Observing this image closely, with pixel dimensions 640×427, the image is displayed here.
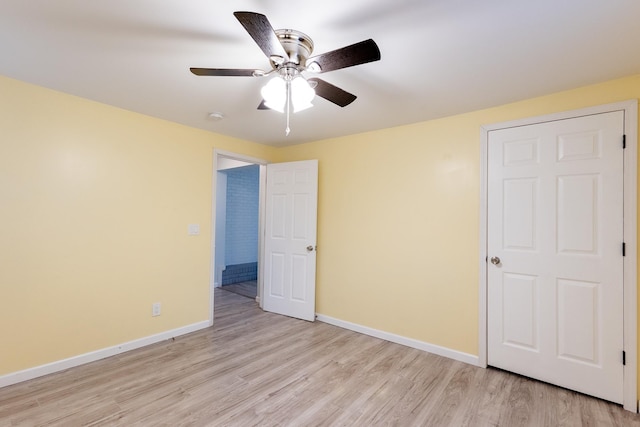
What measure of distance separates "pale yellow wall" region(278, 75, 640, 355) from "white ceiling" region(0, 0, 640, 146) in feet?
0.77

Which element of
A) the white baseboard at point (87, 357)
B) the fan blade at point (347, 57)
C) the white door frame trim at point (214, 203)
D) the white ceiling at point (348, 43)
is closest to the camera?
the fan blade at point (347, 57)

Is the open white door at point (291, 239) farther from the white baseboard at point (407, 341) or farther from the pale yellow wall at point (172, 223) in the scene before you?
the white baseboard at point (407, 341)

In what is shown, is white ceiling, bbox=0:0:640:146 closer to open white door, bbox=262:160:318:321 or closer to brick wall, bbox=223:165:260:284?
→ open white door, bbox=262:160:318:321

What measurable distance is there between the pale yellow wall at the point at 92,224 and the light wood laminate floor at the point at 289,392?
1.11 feet

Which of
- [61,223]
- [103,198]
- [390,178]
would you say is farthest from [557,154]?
[61,223]

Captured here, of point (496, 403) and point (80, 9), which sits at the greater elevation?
point (80, 9)

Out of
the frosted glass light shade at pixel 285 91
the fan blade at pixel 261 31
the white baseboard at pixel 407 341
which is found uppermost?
the fan blade at pixel 261 31

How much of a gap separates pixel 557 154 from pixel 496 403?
195 centimetres

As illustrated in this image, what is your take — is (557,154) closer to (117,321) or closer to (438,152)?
(438,152)

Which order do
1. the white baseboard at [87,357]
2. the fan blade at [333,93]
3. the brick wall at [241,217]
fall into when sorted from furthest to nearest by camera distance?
the brick wall at [241,217] → the white baseboard at [87,357] → the fan blade at [333,93]

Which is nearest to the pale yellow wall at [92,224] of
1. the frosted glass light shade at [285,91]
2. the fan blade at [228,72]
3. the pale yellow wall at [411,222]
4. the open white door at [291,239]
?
the open white door at [291,239]

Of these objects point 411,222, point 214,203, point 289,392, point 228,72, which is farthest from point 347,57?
point 214,203

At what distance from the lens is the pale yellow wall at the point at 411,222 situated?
267cm

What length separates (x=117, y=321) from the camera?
108 inches
